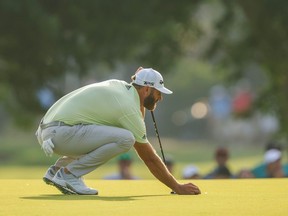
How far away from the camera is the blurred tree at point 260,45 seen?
26.6 m

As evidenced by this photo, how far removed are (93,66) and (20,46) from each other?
226cm

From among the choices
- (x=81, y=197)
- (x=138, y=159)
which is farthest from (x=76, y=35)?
(x=138, y=159)

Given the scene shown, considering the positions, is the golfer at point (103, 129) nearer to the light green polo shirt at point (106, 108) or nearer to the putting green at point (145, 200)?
the light green polo shirt at point (106, 108)

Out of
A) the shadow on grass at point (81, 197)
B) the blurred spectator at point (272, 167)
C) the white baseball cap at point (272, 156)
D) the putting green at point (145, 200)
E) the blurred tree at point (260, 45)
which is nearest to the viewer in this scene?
the putting green at point (145, 200)

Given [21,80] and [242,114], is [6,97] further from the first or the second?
[242,114]

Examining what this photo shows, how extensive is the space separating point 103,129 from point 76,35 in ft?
52.7

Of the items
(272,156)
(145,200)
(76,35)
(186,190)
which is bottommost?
(145,200)

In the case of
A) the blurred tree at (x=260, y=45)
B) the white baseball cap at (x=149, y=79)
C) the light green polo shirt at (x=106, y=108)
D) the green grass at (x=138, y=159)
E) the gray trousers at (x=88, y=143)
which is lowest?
the gray trousers at (x=88, y=143)

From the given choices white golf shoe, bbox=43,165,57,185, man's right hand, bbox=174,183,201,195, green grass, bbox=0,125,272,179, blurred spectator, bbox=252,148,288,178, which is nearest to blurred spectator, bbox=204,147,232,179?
blurred spectator, bbox=252,148,288,178

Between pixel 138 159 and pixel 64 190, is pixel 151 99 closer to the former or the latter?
pixel 64 190

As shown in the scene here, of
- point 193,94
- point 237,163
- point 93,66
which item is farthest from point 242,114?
point 193,94

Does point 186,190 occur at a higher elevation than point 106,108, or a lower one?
lower

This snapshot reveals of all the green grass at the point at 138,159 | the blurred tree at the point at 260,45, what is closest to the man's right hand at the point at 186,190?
the blurred tree at the point at 260,45

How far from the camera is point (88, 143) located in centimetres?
1130
